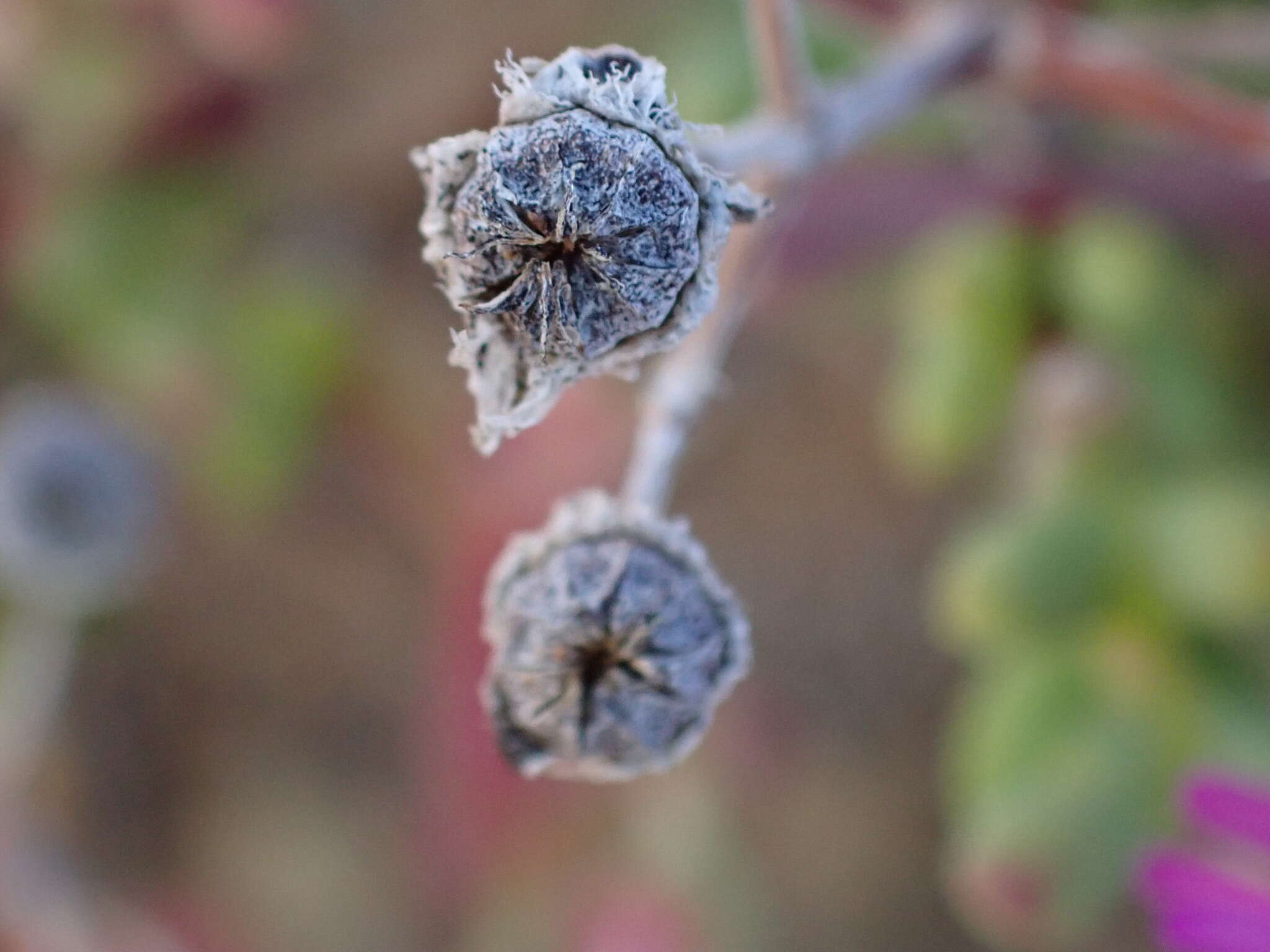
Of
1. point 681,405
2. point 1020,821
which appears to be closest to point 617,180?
point 681,405

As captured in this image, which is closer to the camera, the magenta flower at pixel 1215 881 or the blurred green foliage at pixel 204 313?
the magenta flower at pixel 1215 881

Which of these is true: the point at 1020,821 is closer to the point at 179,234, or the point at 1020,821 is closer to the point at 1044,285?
the point at 1044,285

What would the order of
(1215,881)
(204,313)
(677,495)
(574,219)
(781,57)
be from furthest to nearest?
(677,495), (204,313), (1215,881), (781,57), (574,219)

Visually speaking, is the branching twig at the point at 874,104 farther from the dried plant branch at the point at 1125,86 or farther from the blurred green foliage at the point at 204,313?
the blurred green foliage at the point at 204,313

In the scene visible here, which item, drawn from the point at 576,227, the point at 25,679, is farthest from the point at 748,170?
the point at 25,679

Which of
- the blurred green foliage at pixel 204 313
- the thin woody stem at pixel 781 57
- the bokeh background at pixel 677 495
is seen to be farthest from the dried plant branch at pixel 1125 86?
the blurred green foliage at pixel 204 313

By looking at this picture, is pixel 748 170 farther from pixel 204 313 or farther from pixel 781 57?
pixel 204 313

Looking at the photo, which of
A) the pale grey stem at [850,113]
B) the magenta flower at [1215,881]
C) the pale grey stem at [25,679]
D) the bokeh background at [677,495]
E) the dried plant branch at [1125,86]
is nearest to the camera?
the pale grey stem at [850,113]
